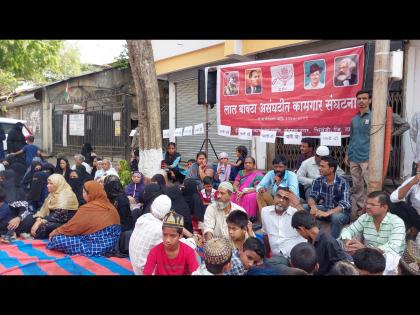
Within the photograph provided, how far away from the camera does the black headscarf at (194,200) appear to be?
540 cm

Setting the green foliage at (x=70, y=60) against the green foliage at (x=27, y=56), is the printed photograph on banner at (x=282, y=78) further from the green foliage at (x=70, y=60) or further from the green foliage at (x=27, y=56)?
the green foliage at (x=70, y=60)

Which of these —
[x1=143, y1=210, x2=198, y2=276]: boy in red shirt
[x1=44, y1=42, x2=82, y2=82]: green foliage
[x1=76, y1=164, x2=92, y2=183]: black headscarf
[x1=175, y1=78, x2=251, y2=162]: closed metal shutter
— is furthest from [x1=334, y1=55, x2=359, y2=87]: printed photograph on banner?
[x1=44, y1=42, x2=82, y2=82]: green foliage

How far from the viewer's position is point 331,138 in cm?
525

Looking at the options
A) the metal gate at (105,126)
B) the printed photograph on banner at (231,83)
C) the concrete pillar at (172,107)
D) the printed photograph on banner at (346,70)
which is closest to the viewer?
the printed photograph on banner at (346,70)

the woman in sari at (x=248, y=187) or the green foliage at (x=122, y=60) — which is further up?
the green foliage at (x=122, y=60)

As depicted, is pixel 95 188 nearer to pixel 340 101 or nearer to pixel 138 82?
pixel 138 82

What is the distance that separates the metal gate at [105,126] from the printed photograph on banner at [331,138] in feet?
25.1

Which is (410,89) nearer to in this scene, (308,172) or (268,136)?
(308,172)

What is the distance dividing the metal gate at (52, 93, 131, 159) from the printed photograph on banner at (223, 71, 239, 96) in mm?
5694

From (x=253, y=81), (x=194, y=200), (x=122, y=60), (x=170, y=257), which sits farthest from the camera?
(x=122, y=60)

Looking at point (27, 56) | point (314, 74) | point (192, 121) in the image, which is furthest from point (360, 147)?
point (27, 56)

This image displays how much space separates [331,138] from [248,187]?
151 centimetres

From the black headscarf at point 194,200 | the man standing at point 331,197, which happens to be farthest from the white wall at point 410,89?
the black headscarf at point 194,200

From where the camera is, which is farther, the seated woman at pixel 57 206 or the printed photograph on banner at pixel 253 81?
the printed photograph on banner at pixel 253 81
